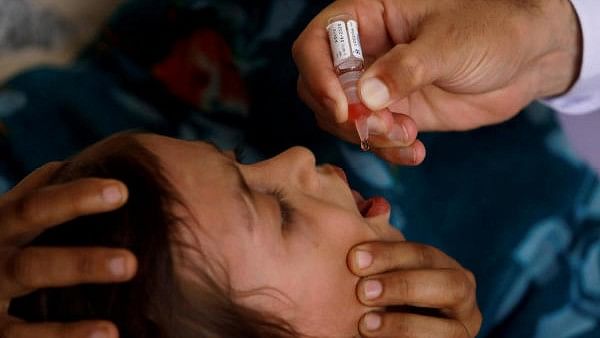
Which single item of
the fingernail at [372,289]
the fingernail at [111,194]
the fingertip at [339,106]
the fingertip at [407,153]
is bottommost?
the fingernail at [372,289]

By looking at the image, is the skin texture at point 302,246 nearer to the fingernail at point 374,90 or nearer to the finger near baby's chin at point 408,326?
the finger near baby's chin at point 408,326

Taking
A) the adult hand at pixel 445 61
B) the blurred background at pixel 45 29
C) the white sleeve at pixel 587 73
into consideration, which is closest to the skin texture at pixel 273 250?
the adult hand at pixel 445 61

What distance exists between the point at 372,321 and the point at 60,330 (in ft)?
1.30

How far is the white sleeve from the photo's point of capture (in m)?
1.19

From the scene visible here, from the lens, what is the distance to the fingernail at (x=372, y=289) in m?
0.93

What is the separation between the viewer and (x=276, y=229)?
2.90 ft

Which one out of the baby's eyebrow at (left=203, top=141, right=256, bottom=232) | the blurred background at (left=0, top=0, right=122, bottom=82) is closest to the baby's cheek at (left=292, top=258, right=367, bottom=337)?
the baby's eyebrow at (left=203, top=141, right=256, bottom=232)

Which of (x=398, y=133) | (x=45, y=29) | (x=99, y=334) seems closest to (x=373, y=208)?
(x=398, y=133)

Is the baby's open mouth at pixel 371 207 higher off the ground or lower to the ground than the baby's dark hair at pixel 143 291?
lower

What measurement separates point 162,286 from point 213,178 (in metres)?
0.14

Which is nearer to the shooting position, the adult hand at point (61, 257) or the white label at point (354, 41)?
the adult hand at point (61, 257)

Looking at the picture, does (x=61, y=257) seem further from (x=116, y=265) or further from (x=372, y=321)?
(x=372, y=321)

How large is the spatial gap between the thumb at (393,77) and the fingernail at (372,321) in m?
0.27

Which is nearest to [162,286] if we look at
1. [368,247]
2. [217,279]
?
[217,279]
